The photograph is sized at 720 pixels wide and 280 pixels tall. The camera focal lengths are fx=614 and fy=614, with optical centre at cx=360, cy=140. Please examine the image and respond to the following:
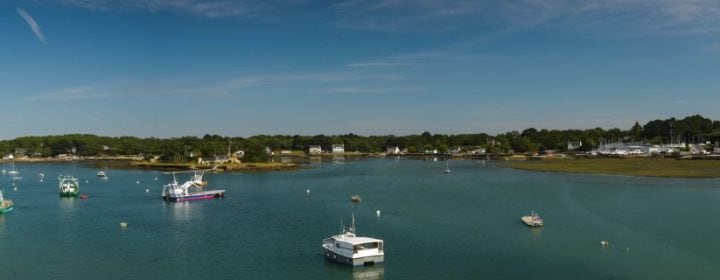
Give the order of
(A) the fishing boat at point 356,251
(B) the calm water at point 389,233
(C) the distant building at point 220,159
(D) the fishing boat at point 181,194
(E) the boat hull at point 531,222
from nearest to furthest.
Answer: (B) the calm water at point 389,233 < (A) the fishing boat at point 356,251 < (E) the boat hull at point 531,222 < (D) the fishing boat at point 181,194 < (C) the distant building at point 220,159

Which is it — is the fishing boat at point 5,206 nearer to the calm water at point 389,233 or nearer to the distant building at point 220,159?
the calm water at point 389,233

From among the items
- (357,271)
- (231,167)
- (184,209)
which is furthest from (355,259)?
(231,167)

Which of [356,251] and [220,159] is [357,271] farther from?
[220,159]

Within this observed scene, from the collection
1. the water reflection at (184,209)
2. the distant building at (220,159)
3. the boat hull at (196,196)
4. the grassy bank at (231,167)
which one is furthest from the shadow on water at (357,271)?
the distant building at (220,159)

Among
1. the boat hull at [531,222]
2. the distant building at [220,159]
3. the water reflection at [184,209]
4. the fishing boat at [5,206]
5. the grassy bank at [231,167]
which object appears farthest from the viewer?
the distant building at [220,159]

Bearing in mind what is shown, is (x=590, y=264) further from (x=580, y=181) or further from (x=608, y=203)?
(x=580, y=181)

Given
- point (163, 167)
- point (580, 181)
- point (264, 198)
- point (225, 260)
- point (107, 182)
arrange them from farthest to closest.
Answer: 1. point (163, 167)
2. point (107, 182)
3. point (580, 181)
4. point (264, 198)
5. point (225, 260)

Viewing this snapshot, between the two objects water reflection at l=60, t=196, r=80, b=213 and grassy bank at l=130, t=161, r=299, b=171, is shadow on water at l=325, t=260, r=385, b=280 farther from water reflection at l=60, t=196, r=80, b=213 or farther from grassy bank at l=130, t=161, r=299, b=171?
grassy bank at l=130, t=161, r=299, b=171

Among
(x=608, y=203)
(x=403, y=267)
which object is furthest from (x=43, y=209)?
(x=608, y=203)
